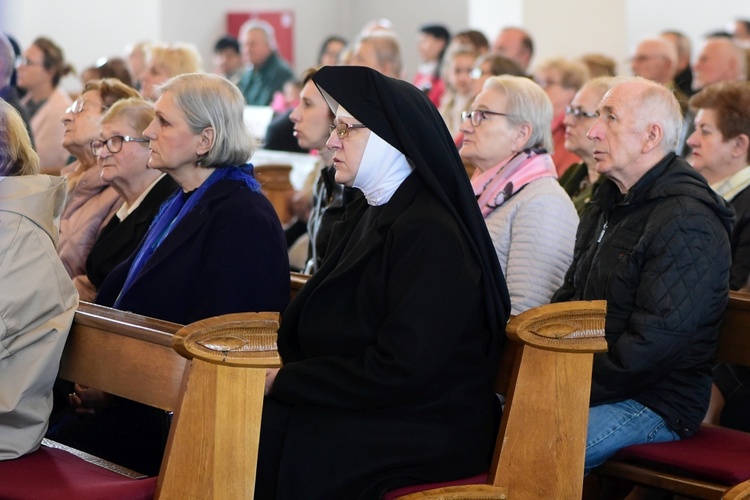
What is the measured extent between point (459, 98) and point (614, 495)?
14.1ft

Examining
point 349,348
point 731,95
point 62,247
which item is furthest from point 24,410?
point 731,95

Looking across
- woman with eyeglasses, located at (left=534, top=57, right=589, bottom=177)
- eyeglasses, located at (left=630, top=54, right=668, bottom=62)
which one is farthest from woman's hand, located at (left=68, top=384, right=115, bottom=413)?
eyeglasses, located at (left=630, top=54, right=668, bottom=62)

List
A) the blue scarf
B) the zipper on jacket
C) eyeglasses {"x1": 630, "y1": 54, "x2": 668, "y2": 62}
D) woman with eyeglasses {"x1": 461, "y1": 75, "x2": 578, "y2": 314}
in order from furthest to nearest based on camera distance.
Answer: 1. eyeglasses {"x1": 630, "y1": 54, "x2": 668, "y2": 62}
2. woman with eyeglasses {"x1": 461, "y1": 75, "x2": 578, "y2": 314}
3. the blue scarf
4. the zipper on jacket

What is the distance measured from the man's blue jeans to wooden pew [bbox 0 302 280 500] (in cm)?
112

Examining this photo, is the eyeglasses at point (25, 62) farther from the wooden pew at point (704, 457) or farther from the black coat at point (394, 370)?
the wooden pew at point (704, 457)

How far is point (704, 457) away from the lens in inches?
121

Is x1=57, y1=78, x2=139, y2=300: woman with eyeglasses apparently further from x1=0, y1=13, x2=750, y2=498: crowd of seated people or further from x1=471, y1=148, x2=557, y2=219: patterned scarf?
x1=471, y1=148, x2=557, y2=219: patterned scarf

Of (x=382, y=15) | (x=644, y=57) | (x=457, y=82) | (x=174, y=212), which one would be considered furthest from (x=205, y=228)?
(x=382, y=15)

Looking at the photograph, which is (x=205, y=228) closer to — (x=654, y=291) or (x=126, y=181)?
(x=126, y=181)

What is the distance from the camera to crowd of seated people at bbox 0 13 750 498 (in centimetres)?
271

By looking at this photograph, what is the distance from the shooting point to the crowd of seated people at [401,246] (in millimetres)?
2705

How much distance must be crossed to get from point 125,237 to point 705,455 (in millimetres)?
2240

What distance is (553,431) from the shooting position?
270 centimetres

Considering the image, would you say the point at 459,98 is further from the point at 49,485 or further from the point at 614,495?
the point at 49,485
